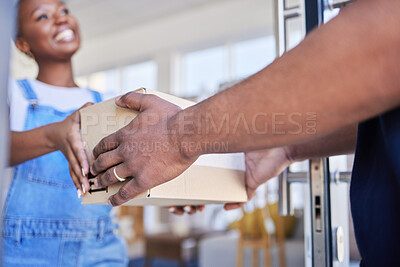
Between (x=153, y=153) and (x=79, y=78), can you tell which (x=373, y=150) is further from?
(x=79, y=78)

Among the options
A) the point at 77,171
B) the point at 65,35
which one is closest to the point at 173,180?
the point at 77,171

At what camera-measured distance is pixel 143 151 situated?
0.60 m

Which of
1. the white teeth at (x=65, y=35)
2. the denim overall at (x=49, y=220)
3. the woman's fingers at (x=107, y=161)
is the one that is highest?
the white teeth at (x=65, y=35)

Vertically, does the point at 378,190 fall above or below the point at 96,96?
below

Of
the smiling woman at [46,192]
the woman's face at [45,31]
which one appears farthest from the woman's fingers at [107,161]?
the woman's face at [45,31]

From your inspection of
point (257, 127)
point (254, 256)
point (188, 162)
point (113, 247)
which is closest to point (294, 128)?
point (257, 127)

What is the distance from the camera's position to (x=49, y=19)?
1110 mm

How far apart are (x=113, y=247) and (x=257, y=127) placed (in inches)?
25.1

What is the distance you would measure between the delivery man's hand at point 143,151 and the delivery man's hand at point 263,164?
320 millimetres

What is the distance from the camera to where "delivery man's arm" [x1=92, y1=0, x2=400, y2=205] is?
17.5 inches

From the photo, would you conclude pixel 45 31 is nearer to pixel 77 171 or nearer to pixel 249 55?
pixel 77 171

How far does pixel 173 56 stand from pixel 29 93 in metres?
4.77

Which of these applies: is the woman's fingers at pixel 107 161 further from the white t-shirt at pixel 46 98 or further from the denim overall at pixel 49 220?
the white t-shirt at pixel 46 98

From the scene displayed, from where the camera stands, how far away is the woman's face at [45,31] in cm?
110
